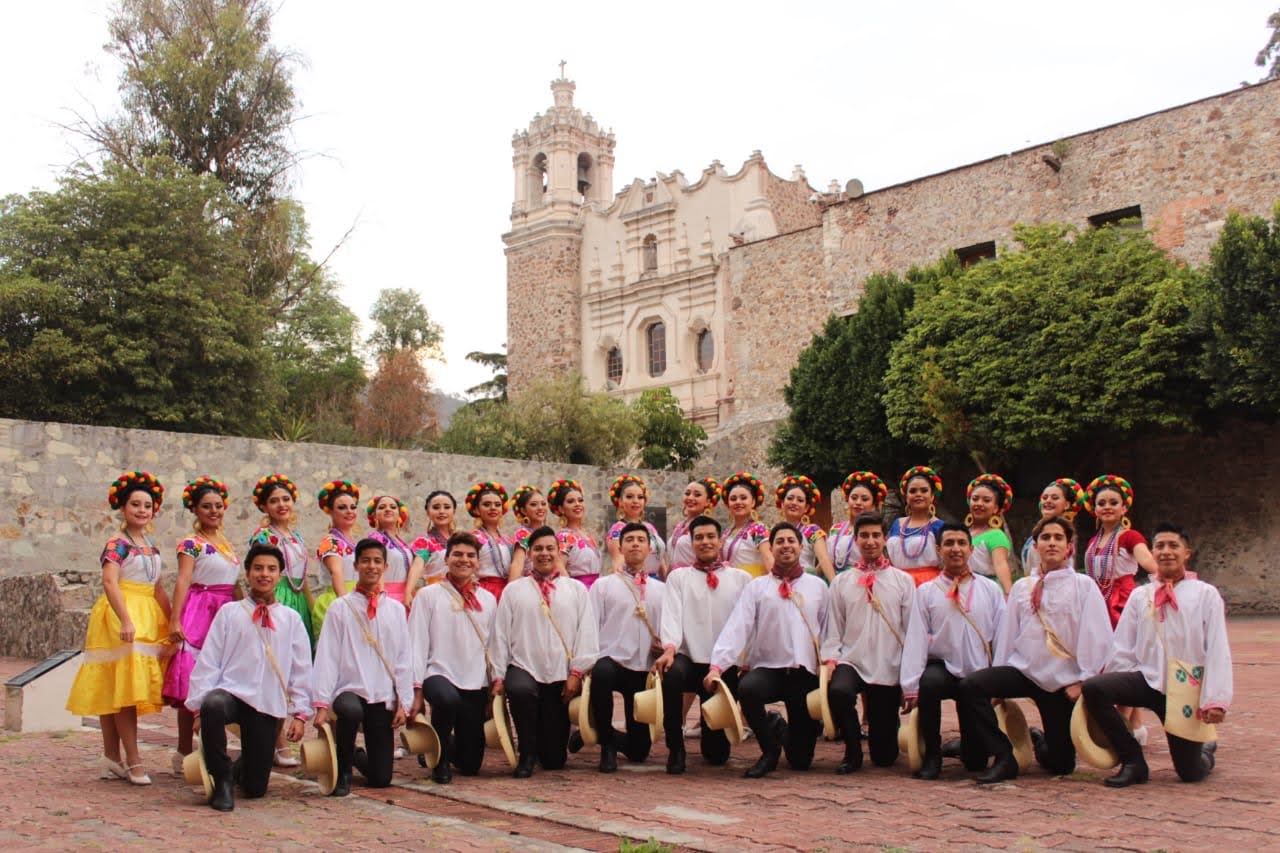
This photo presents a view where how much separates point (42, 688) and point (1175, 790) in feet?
24.0

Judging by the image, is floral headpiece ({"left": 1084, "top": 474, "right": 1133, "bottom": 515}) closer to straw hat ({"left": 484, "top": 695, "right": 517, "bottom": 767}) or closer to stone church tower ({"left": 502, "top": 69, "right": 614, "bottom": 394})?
straw hat ({"left": 484, "top": 695, "right": 517, "bottom": 767})

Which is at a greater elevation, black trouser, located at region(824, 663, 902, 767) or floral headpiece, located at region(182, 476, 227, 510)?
floral headpiece, located at region(182, 476, 227, 510)

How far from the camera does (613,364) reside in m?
44.2

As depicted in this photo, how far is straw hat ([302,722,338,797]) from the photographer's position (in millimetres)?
6332

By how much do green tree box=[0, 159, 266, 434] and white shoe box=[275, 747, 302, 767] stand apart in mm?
16347

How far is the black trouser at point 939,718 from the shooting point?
21.9 feet

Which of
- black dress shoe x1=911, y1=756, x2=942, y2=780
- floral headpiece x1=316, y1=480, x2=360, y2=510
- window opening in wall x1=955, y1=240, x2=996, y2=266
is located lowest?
black dress shoe x1=911, y1=756, x2=942, y2=780

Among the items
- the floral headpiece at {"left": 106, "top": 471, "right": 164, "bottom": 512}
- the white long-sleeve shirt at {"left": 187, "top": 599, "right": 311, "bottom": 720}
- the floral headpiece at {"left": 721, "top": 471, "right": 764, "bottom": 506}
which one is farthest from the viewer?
the floral headpiece at {"left": 721, "top": 471, "right": 764, "bottom": 506}

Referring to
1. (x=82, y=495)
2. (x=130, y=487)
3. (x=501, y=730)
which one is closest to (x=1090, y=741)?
(x=501, y=730)

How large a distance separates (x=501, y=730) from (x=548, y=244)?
3837 centimetres

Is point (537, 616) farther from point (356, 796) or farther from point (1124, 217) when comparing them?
point (1124, 217)

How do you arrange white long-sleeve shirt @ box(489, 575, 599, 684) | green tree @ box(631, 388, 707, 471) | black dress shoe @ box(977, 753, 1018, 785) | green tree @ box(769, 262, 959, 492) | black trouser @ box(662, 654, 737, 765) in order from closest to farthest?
black dress shoe @ box(977, 753, 1018, 785), black trouser @ box(662, 654, 737, 765), white long-sleeve shirt @ box(489, 575, 599, 684), green tree @ box(769, 262, 959, 492), green tree @ box(631, 388, 707, 471)

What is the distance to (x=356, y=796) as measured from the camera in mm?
6371

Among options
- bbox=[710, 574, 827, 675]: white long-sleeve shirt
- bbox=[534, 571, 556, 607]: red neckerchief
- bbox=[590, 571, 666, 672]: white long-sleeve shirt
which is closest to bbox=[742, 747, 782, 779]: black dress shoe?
bbox=[710, 574, 827, 675]: white long-sleeve shirt
